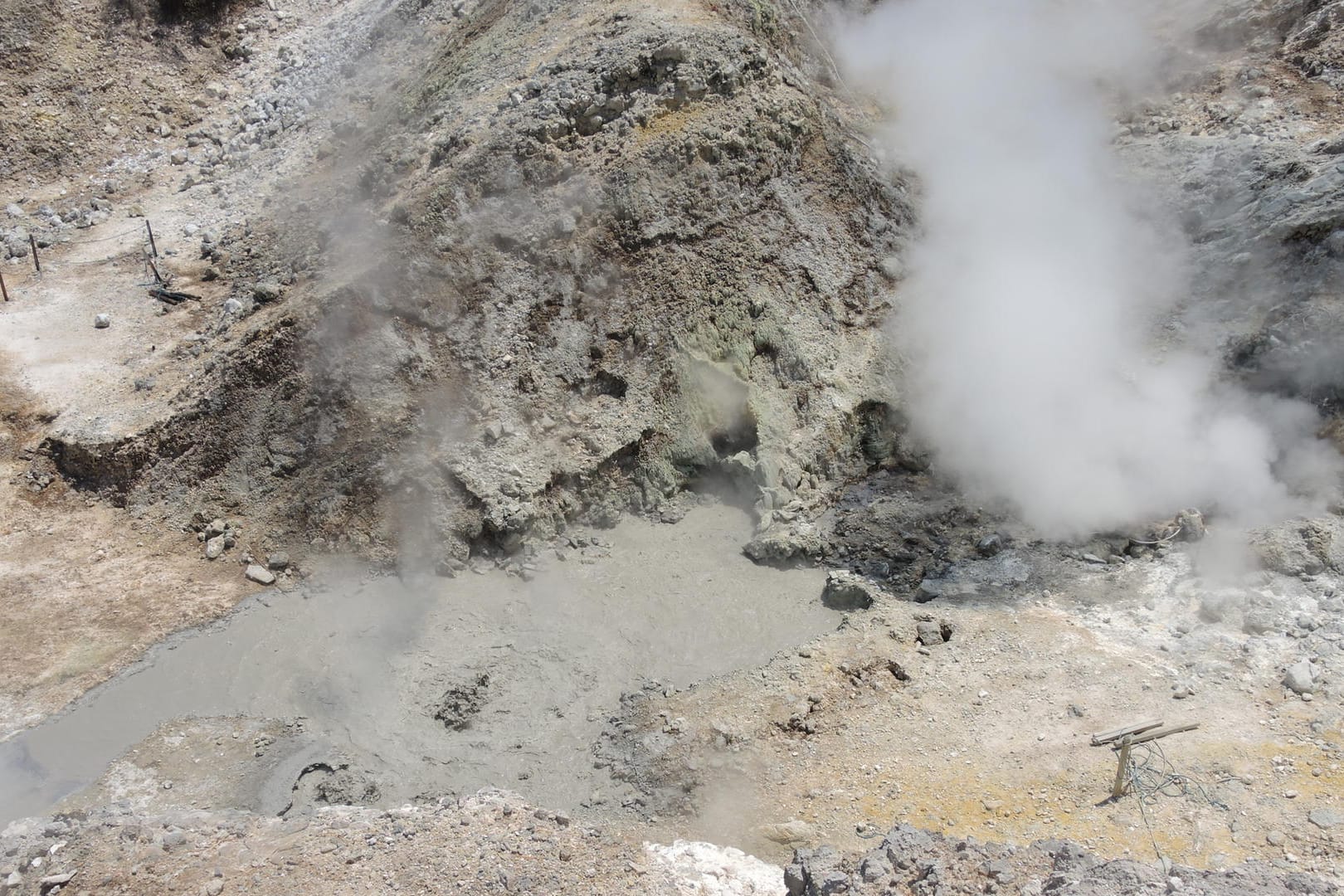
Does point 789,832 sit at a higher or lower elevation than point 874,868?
lower

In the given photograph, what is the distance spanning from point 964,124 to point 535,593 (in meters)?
8.72

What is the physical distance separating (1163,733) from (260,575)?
8.47 meters

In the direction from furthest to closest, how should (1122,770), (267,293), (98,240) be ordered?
(98,240), (267,293), (1122,770)

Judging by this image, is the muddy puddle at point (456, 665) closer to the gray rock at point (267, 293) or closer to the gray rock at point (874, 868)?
the gray rock at point (874, 868)

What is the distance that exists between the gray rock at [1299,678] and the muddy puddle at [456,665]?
12.7 feet

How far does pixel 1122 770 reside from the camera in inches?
274

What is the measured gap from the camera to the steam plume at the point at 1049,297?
10141 mm

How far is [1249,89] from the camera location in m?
13.0

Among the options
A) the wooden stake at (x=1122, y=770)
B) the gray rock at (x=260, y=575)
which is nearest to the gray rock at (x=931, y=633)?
the wooden stake at (x=1122, y=770)

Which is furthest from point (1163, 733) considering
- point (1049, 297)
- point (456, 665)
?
point (456, 665)

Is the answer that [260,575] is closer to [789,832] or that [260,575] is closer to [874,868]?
[789,832]

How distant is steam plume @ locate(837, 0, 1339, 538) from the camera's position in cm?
1014

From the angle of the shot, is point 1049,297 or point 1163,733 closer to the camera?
point 1163,733

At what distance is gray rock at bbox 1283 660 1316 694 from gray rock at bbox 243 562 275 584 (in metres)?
9.41
